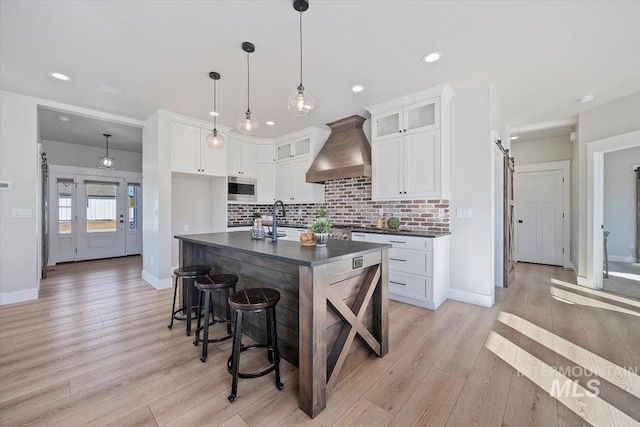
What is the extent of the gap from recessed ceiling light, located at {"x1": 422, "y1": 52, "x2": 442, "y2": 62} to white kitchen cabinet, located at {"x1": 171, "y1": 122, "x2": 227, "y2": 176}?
3720mm

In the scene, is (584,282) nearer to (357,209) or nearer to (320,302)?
(357,209)

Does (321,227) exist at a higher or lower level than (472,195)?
lower

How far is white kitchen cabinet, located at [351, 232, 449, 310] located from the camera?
126 inches

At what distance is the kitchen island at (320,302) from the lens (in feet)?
5.21

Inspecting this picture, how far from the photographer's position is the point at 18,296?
3.58 meters

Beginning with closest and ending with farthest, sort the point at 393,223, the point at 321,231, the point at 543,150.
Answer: the point at 321,231 < the point at 393,223 < the point at 543,150

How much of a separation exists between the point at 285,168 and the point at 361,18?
12.0 feet

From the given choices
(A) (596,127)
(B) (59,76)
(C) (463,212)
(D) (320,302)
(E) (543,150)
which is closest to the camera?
(D) (320,302)

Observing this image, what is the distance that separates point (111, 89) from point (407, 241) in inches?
170

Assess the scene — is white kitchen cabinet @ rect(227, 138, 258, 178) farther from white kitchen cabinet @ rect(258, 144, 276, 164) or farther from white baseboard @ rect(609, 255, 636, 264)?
white baseboard @ rect(609, 255, 636, 264)

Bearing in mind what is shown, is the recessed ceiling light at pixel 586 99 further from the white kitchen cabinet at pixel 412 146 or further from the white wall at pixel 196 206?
the white wall at pixel 196 206

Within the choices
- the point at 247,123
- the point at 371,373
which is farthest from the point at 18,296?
the point at 371,373

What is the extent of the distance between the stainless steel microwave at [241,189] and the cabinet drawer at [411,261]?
11.0 ft

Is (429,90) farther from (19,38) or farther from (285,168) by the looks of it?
(19,38)
